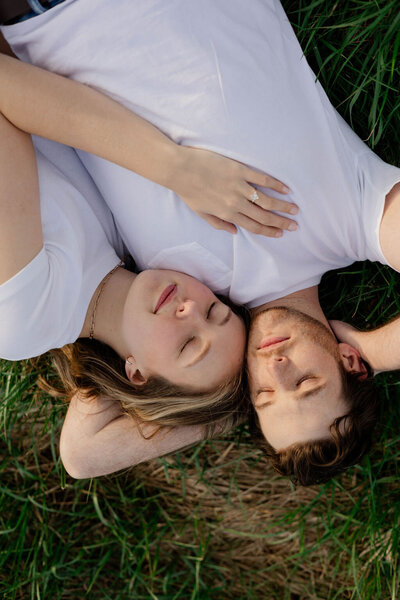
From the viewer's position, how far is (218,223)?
223 centimetres

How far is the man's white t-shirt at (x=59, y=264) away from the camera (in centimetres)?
209

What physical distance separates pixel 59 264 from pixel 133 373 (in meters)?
0.54

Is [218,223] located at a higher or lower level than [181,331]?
higher

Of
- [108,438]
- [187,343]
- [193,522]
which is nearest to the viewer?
[187,343]

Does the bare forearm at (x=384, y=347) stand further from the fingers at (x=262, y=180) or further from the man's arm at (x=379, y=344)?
the fingers at (x=262, y=180)

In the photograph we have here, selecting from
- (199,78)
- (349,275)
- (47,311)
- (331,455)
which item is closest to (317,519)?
(331,455)

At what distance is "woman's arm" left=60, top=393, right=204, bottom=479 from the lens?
2.54 m

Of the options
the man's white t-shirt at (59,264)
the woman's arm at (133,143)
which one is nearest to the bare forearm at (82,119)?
the woman's arm at (133,143)

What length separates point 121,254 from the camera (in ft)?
8.36

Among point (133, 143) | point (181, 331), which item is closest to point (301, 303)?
point (181, 331)

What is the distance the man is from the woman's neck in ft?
0.49

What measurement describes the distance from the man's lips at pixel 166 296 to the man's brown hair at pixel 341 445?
28.5 inches

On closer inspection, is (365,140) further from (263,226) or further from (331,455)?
(331,455)

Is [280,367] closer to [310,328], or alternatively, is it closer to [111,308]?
[310,328]
